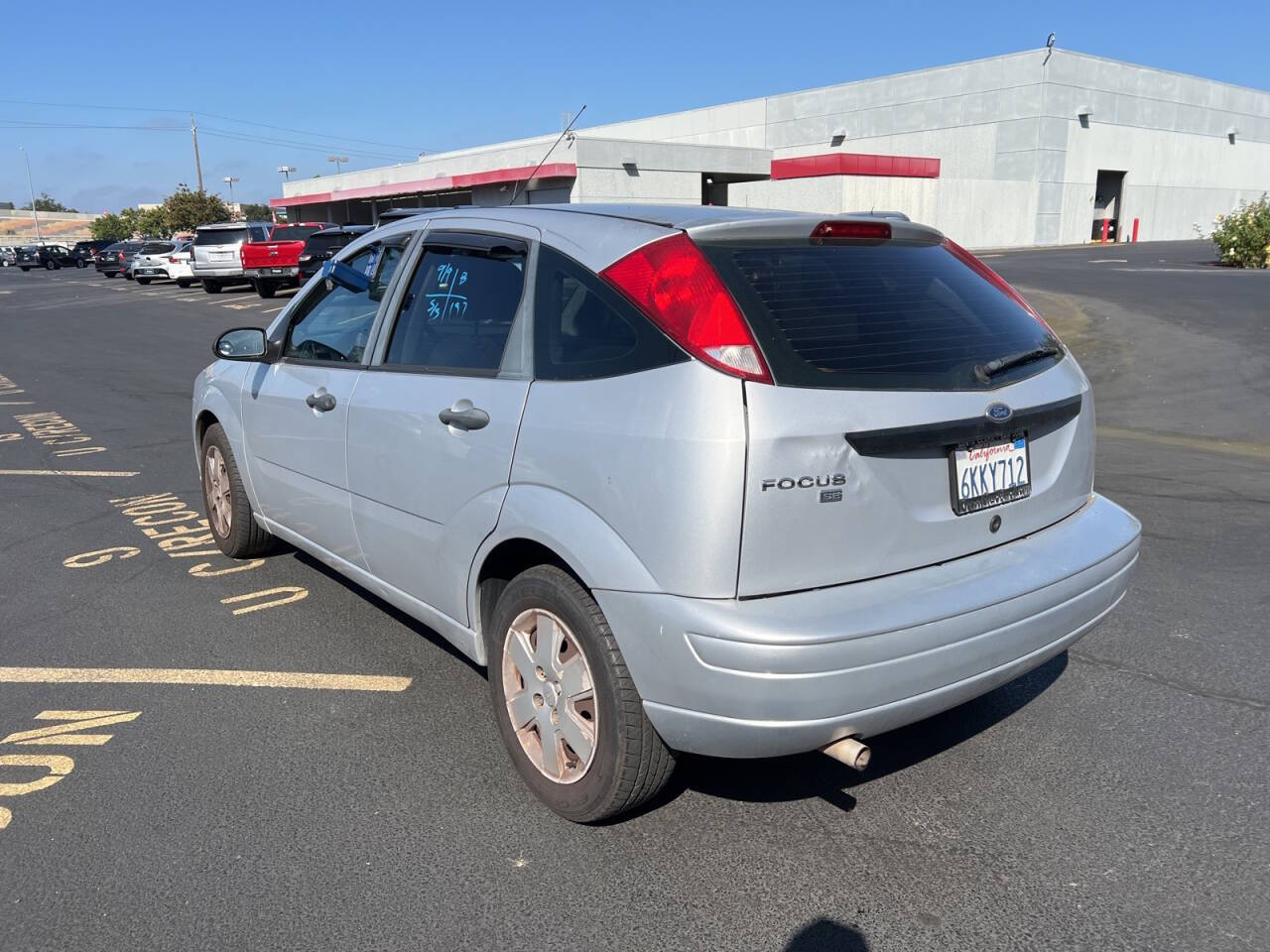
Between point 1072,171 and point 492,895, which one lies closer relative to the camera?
point 492,895

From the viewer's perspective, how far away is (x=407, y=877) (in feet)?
9.19

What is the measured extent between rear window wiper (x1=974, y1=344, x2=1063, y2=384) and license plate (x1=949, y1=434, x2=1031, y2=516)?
0.20 m

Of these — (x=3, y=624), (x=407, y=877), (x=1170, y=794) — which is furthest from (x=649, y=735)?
(x=3, y=624)

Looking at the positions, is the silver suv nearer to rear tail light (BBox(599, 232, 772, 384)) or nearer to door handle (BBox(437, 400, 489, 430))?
door handle (BBox(437, 400, 489, 430))

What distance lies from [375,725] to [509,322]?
1566 millimetres

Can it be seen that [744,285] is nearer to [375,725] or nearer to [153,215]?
[375,725]

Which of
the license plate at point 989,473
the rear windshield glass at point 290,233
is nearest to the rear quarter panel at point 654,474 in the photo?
the license plate at point 989,473

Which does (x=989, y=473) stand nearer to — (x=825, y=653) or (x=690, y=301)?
(x=825, y=653)

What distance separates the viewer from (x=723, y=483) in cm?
250

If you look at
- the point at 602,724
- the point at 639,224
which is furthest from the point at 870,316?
the point at 602,724

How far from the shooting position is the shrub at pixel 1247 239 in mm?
27766

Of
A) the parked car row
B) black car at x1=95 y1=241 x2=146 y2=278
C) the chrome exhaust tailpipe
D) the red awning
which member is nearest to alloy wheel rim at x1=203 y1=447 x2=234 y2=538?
the chrome exhaust tailpipe

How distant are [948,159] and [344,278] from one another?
2046 inches

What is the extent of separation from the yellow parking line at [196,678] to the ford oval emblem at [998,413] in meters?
2.42
